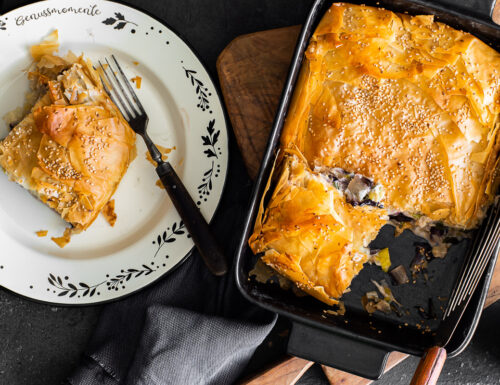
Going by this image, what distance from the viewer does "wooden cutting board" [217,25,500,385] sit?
2.07m

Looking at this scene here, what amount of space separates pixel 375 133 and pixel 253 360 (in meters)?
1.09

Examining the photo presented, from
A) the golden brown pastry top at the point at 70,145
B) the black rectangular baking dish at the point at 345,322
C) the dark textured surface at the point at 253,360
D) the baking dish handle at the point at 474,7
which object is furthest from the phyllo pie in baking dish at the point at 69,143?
the baking dish handle at the point at 474,7

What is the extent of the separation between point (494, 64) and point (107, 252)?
65.7 inches

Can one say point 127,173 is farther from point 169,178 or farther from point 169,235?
point 169,235

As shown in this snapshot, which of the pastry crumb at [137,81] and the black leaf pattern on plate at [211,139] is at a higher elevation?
the pastry crumb at [137,81]

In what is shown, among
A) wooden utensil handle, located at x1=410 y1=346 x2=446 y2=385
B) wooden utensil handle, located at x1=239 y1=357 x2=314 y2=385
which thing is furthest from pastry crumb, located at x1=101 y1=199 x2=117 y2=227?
wooden utensil handle, located at x1=410 y1=346 x2=446 y2=385

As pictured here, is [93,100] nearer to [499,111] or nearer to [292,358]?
[292,358]

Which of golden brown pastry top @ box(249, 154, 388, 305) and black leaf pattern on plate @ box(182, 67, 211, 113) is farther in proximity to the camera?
black leaf pattern on plate @ box(182, 67, 211, 113)

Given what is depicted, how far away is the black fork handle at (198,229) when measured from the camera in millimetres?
2027

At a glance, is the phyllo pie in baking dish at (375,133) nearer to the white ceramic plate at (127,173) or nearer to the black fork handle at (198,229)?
the black fork handle at (198,229)

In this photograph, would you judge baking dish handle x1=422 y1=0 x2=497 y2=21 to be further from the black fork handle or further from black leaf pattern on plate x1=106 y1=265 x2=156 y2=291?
black leaf pattern on plate x1=106 y1=265 x2=156 y2=291

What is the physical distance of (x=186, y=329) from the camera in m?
2.06

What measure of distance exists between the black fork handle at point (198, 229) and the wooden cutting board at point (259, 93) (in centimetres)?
28

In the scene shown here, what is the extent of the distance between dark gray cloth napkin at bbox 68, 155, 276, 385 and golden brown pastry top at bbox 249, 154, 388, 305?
0.34m
